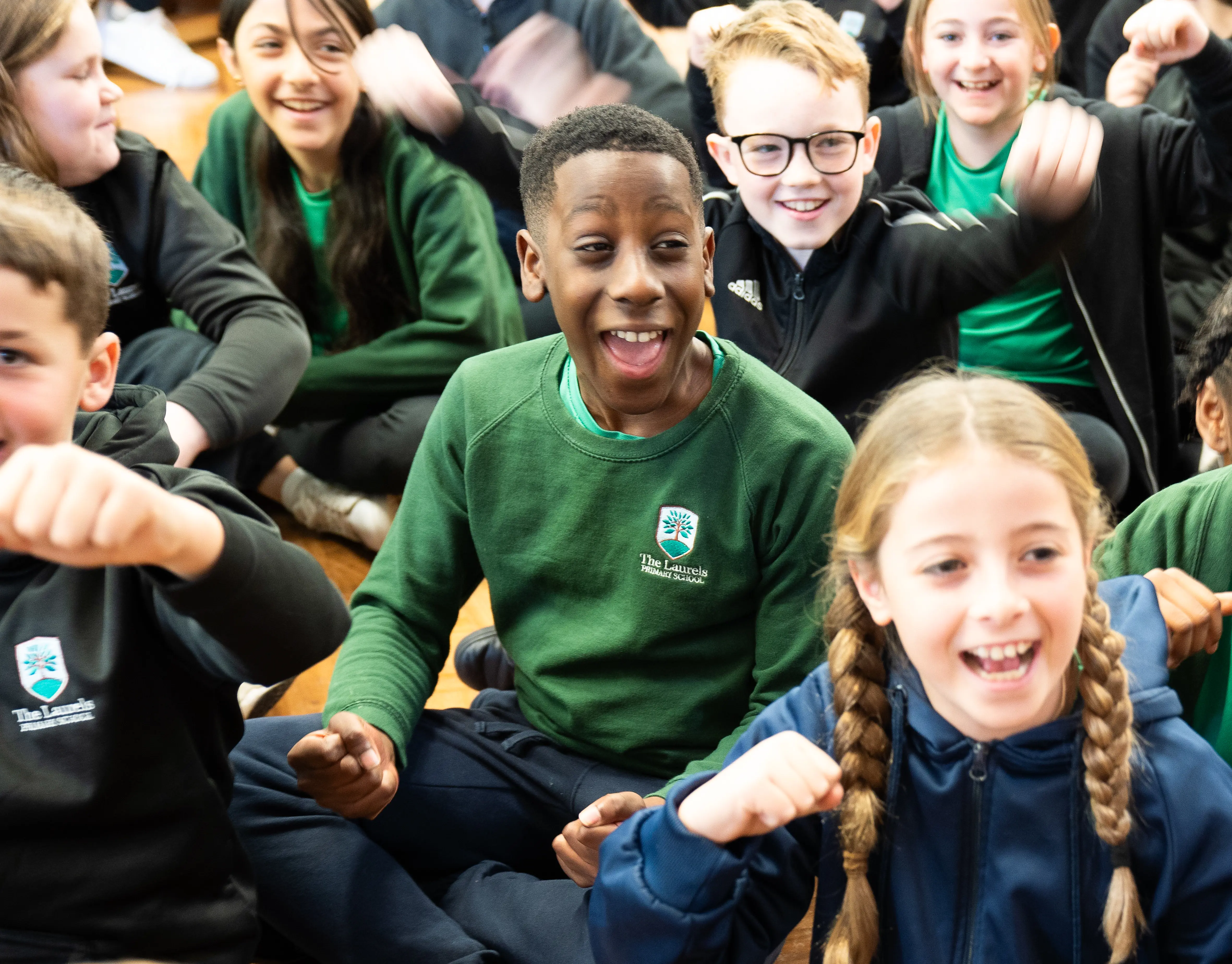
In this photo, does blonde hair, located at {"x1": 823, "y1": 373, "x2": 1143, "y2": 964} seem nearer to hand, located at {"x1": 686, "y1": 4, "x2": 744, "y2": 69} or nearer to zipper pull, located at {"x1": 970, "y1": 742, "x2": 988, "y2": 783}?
zipper pull, located at {"x1": 970, "y1": 742, "x2": 988, "y2": 783}

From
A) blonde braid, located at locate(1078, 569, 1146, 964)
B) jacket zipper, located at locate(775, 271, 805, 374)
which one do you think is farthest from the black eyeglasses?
blonde braid, located at locate(1078, 569, 1146, 964)

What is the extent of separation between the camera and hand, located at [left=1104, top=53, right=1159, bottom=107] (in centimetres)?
198

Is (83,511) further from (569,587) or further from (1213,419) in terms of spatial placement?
(1213,419)

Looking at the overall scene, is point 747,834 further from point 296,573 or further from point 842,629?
point 296,573

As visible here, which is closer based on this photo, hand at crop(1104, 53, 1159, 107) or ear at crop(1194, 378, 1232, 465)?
ear at crop(1194, 378, 1232, 465)

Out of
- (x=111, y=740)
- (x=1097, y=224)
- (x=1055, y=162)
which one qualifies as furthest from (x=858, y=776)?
(x=1097, y=224)

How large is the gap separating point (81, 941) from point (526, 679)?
0.47m

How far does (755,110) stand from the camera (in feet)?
5.26

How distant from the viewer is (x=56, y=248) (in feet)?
3.16

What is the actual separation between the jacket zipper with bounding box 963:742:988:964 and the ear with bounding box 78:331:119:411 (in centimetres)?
71

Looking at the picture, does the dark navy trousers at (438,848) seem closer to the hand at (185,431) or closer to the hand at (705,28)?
the hand at (185,431)

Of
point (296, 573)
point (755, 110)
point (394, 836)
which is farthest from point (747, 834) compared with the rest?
point (755, 110)

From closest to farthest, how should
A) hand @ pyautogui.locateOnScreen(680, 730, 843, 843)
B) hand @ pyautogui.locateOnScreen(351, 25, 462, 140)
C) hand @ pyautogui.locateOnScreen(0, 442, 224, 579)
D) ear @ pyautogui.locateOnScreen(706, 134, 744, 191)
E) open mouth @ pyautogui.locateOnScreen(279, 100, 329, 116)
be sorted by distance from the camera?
hand @ pyautogui.locateOnScreen(0, 442, 224, 579)
hand @ pyautogui.locateOnScreen(680, 730, 843, 843)
ear @ pyautogui.locateOnScreen(706, 134, 744, 191)
hand @ pyautogui.locateOnScreen(351, 25, 462, 140)
open mouth @ pyautogui.locateOnScreen(279, 100, 329, 116)

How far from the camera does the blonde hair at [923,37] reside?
5.89 feet
